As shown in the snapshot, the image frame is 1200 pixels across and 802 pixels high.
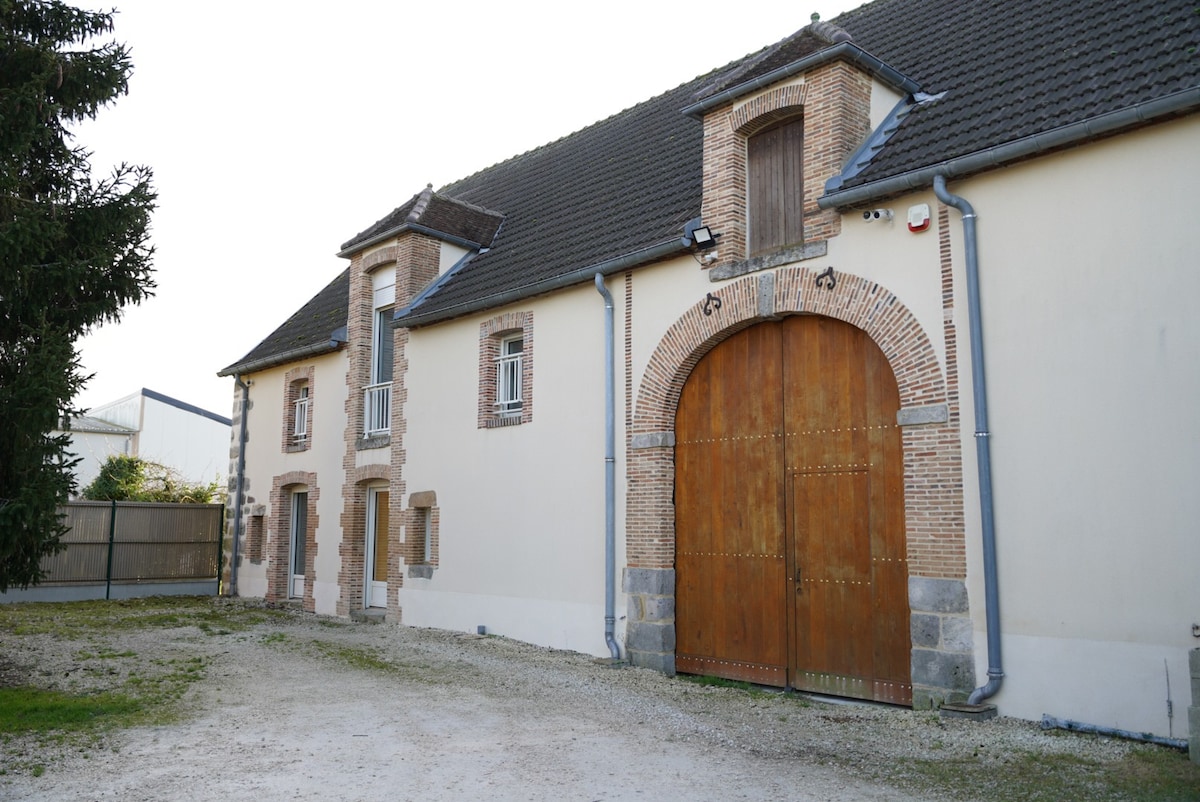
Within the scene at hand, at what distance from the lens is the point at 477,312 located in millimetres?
12547

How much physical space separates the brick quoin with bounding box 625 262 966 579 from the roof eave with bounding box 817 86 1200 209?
74cm

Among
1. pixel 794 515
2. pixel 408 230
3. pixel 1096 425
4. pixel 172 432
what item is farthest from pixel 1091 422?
pixel 172 432

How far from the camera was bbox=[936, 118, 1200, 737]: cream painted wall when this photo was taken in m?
6.27

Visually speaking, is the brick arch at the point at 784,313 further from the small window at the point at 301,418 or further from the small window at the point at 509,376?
the small window at the point at 301,418

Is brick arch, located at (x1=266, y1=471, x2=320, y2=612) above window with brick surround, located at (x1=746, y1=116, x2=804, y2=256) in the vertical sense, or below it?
below

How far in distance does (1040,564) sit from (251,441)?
14695 millimetres

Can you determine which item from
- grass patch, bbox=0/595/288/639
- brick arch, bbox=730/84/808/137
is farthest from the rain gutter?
grass patch, bbox=0/595/288/639

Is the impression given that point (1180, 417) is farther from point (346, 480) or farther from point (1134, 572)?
point (346, 480)

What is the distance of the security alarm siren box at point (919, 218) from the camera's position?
7805 millimetres

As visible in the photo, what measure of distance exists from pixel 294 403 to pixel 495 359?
602 cm

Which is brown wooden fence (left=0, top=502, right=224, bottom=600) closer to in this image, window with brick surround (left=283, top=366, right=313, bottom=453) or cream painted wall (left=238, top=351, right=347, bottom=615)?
cream painted wall (left=238, top=351, right=347, bottom=615)

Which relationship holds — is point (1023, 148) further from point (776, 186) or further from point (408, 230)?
point (408, 230)

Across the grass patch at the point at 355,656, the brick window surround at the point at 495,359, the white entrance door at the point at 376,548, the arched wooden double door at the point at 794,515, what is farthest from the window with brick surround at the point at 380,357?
the arched wooden double door at the point at 794,515

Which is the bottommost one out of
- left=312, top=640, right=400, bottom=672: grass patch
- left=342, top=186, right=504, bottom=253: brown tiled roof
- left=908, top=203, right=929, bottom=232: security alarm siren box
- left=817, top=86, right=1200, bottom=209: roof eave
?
left=312, top=640, right=400, bottom=672: grass patch
